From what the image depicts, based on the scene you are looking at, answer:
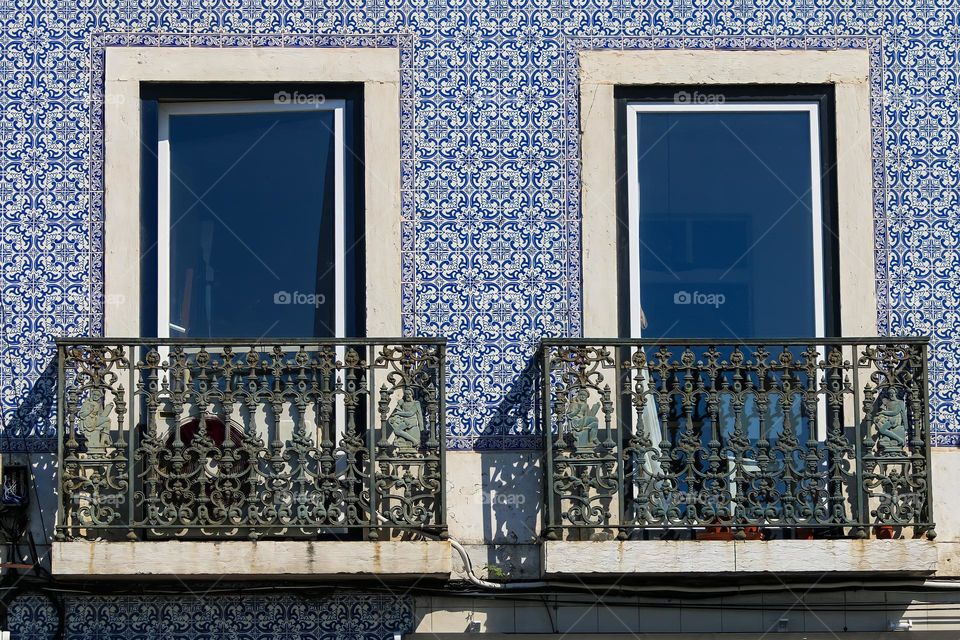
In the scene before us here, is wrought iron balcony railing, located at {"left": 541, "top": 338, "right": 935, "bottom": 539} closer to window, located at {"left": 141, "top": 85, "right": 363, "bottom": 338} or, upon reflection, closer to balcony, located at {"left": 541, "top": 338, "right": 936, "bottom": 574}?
balcony, located at {"left": 541, "top": 338, "right": 936, "bottom": 574}

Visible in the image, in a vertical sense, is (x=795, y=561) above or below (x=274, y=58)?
below

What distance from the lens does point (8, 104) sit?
10.3 m

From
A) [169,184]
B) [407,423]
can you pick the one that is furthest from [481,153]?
[169,184]

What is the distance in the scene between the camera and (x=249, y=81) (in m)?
10.3

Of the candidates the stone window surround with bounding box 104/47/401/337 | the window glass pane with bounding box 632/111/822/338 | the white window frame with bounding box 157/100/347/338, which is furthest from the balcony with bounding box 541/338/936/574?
the white window frame with bounding box 157/100/347/338

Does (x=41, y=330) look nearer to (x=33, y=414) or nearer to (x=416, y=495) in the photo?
(x=33, y=414)

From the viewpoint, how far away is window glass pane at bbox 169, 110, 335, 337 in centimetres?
1035

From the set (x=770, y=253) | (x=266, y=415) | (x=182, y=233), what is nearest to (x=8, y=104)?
(x=182, y=233)

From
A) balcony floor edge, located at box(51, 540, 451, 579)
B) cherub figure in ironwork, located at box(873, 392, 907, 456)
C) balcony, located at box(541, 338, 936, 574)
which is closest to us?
balcony floor edge, located at box(51, 540, 451, 579)

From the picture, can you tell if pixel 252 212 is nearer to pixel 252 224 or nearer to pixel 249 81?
pixel 252 224

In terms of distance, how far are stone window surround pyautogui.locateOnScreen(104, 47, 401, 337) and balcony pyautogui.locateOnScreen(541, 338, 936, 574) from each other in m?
1.07

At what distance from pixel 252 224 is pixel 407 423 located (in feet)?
4.90

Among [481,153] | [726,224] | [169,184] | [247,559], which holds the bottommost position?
[247,559]

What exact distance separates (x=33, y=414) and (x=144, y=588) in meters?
1.07
